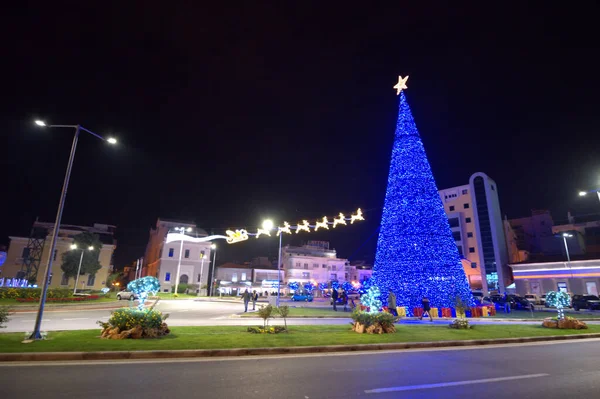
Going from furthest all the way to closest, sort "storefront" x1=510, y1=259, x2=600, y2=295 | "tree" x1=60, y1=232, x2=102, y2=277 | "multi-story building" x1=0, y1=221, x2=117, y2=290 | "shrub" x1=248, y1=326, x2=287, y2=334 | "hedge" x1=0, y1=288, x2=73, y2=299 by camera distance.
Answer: "multi-story building" x1=0, y1=221, x2=117, y2=290, "tree" x1=60, y1=232, x2=102, y2=277, "storefront" x1=510, y1=259, x2=600, y2=295, "hedge" x1=0, y1=288, x2=73, y2=299, "shrub" x1=248, y1=326, x2=287, y2=334

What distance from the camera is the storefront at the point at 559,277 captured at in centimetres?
3969

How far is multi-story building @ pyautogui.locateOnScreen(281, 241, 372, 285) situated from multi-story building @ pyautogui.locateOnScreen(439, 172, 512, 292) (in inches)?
987

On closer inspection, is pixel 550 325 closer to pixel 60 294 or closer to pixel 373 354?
pixel 373 354

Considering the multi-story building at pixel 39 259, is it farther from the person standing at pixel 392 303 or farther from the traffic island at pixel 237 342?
the person standing at pixel 392 303

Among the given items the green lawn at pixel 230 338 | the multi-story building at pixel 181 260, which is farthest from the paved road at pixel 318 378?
the multi-story building at pixel 181 260

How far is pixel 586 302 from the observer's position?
3278cm

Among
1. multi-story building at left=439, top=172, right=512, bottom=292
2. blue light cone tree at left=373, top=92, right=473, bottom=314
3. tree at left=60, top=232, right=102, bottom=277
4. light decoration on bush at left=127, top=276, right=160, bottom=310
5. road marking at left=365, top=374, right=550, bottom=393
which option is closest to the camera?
road marking at left=365, top=374, right=550, bottom=393

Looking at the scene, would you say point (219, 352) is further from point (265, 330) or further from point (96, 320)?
point (96, 320)

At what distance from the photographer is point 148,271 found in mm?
71938

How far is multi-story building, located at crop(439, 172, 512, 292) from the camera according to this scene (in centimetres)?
5569

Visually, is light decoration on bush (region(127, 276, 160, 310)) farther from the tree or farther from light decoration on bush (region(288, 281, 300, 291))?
light decoration on bush (region(288, 281, 300, 291))

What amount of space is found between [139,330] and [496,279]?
60.3m

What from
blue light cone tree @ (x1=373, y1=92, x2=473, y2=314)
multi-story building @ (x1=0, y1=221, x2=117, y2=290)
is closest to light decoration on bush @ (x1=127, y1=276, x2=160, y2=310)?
blue light cone tree @ (x1=373, y1=92, x2=473, y2=314)

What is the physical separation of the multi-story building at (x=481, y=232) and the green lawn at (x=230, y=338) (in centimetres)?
4604
